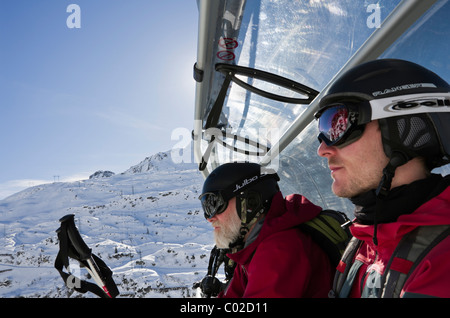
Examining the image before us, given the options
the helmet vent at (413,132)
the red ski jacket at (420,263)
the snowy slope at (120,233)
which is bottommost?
the snowy slope at (120,233)

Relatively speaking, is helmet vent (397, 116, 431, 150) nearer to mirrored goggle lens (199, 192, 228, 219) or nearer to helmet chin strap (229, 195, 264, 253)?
helmet chin strap (229, 195, 264, 253)

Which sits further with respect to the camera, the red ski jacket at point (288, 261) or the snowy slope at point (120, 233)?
the snowy slope at point (120, 233)

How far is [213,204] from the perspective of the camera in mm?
2334

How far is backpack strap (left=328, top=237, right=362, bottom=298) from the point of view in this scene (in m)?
1.22

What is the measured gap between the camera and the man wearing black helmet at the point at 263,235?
157 centimetres

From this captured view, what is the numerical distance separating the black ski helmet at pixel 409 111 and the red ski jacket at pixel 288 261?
28.7 inches

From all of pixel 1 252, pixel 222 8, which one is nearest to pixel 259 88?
pixel 222 8

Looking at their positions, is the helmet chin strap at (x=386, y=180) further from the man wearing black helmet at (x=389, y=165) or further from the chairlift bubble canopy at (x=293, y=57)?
the chairlift bubble canopy at (x=293, y=57)

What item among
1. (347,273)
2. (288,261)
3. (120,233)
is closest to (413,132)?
(347,273)

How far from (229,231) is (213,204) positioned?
0.22 m

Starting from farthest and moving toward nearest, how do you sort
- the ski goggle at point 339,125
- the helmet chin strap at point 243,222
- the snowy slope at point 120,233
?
1. the snowy slope at point 120,233
2. the helmet chin strap at point 243,222
3. the ski goggle at point 339,125

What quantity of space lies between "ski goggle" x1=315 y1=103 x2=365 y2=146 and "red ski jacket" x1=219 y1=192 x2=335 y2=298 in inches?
23.5

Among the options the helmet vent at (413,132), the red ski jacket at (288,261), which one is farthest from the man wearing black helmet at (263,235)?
the helmet vent at (413,132)

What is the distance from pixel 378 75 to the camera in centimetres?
122
